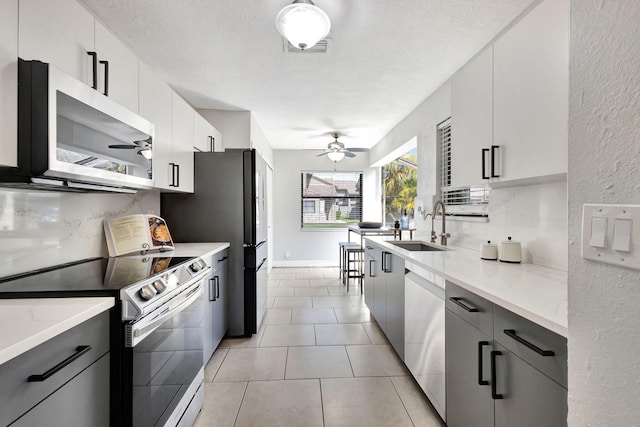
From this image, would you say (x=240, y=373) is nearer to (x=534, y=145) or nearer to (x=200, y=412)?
(x=200, y=412)

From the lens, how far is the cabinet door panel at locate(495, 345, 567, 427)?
2.92ft

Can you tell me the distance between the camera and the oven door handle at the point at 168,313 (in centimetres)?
121

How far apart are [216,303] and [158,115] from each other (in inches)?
60.8

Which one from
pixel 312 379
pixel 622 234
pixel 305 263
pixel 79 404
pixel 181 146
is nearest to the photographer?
pixel 622 234

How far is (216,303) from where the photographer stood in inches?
99.6

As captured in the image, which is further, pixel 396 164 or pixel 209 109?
pixel 396 164

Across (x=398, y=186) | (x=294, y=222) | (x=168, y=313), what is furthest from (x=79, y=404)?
(x=398, y=186)

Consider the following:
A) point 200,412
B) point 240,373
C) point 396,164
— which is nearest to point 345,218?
point 396,164

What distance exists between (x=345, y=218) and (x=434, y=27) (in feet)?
15.9

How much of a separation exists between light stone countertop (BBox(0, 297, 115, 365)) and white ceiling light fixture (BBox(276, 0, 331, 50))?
1619 mm

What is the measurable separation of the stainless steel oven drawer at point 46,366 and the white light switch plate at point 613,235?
1.36 m

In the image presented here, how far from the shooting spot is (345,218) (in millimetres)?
6691

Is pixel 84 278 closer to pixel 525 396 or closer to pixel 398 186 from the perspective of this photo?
pixel 525 396

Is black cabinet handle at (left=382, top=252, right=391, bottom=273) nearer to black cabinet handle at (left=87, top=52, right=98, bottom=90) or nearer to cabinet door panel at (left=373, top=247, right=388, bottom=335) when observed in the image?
cabinet door panel at (left=373, top=247, right=388, bottom=335)
